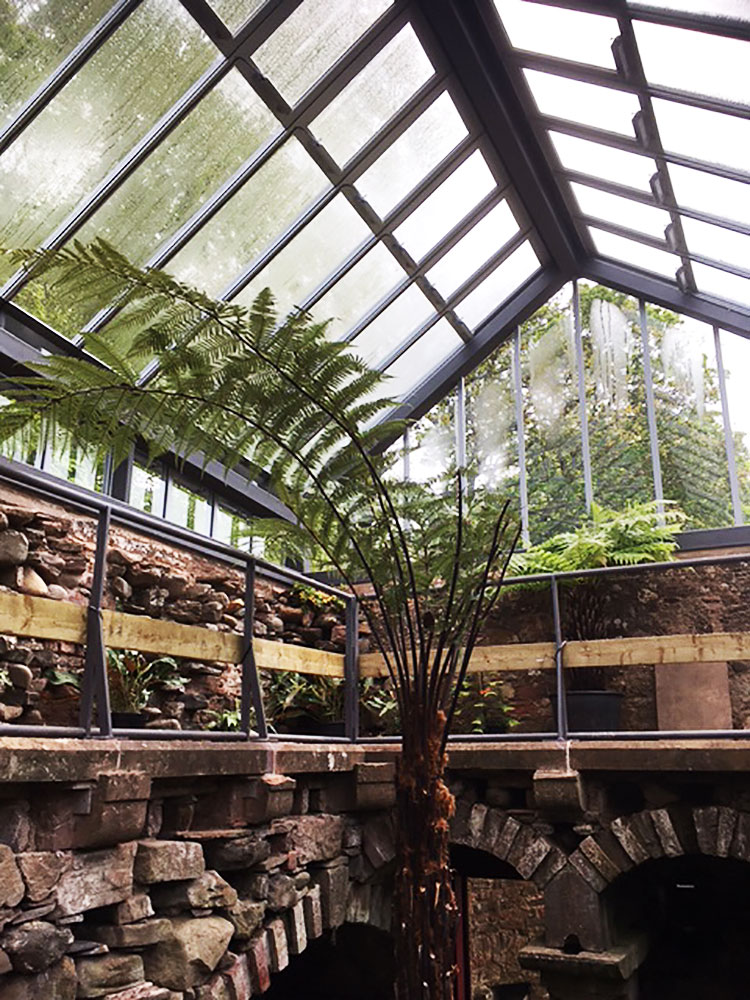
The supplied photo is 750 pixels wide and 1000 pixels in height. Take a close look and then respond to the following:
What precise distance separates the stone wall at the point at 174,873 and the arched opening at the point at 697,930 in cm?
274

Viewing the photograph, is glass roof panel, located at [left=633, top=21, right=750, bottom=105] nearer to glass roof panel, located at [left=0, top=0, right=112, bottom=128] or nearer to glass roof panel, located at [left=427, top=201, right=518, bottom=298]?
glass roof panel, located at [left=427, top=201, right=518, bottom=298]

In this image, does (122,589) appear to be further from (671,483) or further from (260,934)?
(671,483)

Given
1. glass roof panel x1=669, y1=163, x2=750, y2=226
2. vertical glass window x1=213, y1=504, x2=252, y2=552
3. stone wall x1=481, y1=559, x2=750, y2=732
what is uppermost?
glass roof panel x1=669, y1=163, x2=750, y2=226

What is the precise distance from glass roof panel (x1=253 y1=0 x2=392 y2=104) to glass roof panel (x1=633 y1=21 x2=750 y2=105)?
1.64 m

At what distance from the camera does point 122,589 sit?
17.4 feet

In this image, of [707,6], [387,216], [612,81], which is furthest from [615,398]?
[707,6]

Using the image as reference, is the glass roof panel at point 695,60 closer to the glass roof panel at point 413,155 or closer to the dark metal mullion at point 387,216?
the glass roof panel at point 413,155

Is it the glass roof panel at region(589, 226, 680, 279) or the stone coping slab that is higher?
the glass roof panel at region(589, 226, 680, 279)

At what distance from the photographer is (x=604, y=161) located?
6863mm

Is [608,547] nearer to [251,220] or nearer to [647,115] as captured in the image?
[647,115]

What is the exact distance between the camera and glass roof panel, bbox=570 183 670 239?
7.20m

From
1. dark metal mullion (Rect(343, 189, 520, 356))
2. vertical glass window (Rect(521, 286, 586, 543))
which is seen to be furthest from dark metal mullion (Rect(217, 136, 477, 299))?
vertical glass window (Rect(521, 286, 586, 543))

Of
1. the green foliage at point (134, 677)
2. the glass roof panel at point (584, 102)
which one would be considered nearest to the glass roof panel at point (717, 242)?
the glass roof panel at point (584, 102)

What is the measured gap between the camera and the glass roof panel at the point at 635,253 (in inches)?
307
